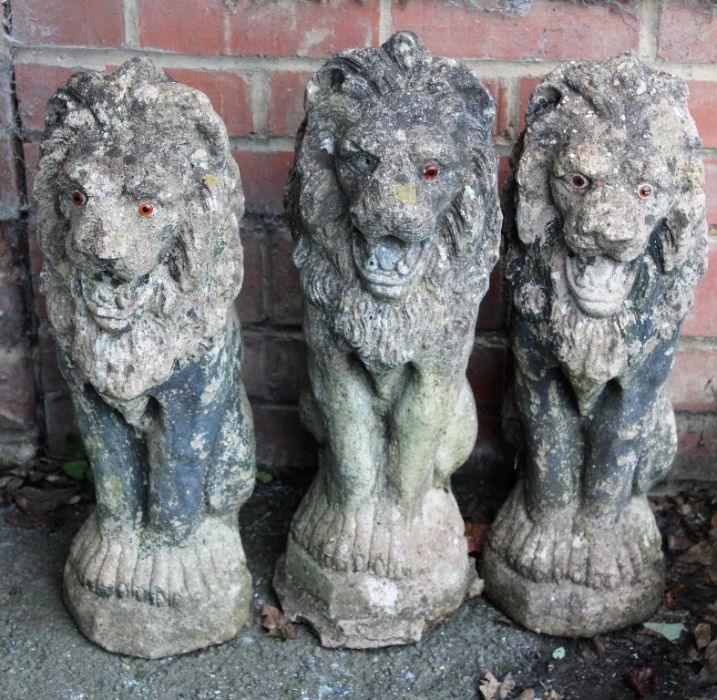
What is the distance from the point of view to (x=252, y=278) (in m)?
2.48

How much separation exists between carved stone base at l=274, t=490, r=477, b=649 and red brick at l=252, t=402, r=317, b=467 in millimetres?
466

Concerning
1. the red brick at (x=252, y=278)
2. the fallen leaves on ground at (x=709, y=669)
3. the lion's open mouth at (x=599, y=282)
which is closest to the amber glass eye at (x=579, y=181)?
the lion's open mouth at (x=599, y=282)

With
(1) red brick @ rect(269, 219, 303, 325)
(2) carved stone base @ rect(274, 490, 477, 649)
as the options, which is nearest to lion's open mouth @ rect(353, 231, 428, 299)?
(2) carved stone base @ rect(274, 490, 477, 649)

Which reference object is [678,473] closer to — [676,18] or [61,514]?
[676,18]

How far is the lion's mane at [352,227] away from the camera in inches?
72.5

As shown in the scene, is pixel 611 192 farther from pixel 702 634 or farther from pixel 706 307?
pixel 702 634

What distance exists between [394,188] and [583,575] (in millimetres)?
850

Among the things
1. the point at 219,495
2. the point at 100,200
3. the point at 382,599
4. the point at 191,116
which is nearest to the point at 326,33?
the point at 191,116

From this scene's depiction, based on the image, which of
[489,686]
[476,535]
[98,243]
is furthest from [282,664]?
[98,243]

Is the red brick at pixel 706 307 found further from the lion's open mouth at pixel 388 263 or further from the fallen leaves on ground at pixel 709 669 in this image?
the lion's open mouth at pixel 388 263

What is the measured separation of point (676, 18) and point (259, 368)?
112 cm

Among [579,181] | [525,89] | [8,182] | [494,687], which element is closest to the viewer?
[579,181]

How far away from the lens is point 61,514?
8.25 feet

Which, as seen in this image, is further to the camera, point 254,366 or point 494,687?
point 254,366
